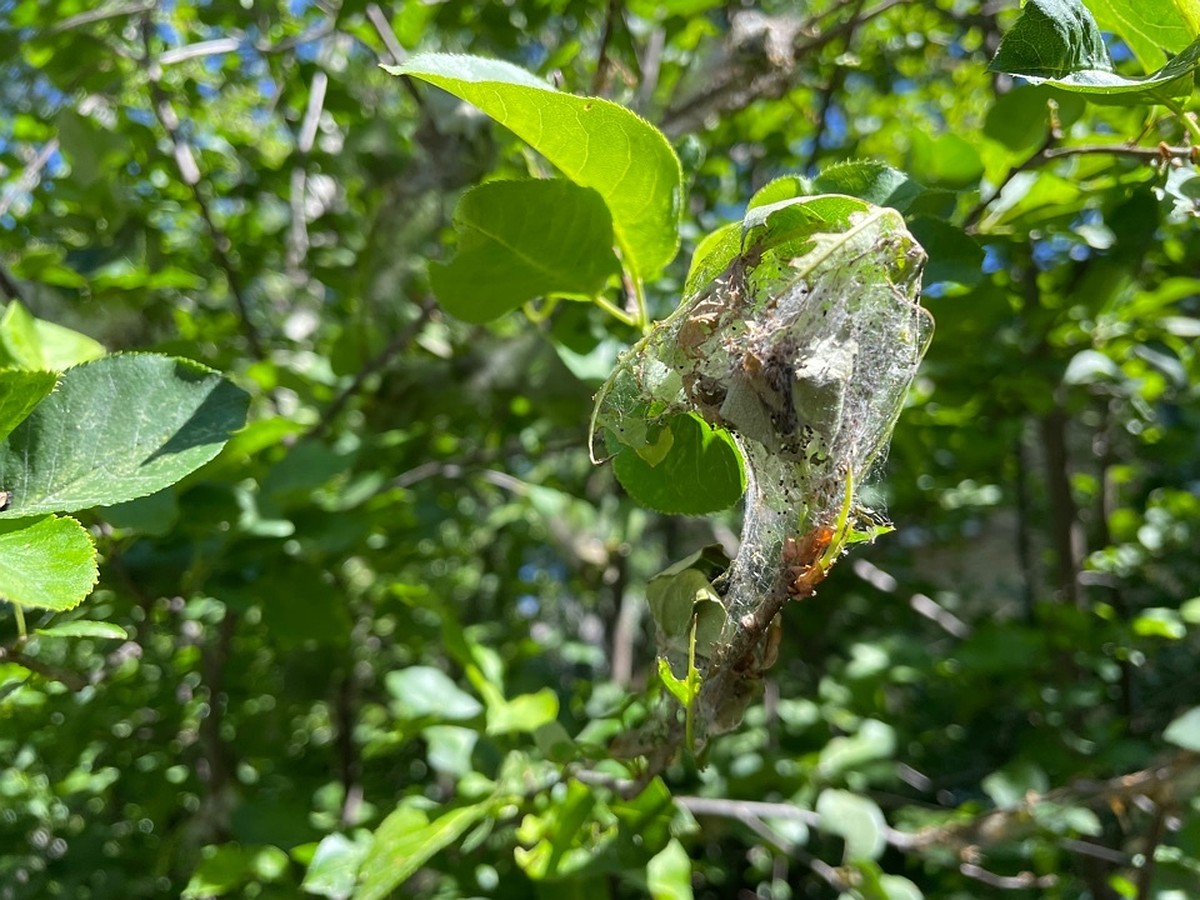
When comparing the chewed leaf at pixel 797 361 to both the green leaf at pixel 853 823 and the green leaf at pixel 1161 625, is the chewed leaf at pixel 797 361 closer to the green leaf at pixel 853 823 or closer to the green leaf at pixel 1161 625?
the green leaf at pixel 853 823

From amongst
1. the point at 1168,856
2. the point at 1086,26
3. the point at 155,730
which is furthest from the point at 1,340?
the point at 1168,856

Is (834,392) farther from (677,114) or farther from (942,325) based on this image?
(677,114)

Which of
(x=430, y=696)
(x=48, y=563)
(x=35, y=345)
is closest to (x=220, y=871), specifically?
(x=430, y=696)

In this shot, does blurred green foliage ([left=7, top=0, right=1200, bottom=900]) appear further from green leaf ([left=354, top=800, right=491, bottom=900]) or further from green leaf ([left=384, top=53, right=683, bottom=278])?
green leaf ([left=384, top=53, right=683, bottom=278])

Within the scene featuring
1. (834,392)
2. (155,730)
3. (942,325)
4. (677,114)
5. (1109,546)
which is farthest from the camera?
(1109,546)

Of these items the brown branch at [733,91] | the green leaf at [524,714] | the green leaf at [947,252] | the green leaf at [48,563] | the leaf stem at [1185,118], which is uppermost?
the leaf stem at [1185,118]

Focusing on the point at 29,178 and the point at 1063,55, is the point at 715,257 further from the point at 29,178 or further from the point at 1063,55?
the point at 29,178

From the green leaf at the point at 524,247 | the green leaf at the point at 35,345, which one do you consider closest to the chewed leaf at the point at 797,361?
the green leaf at the point at 524,247
